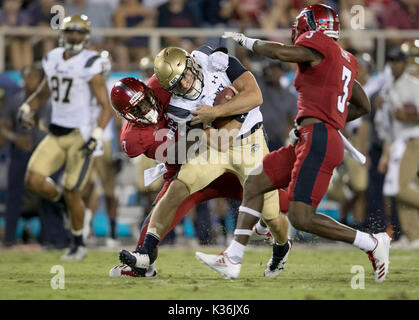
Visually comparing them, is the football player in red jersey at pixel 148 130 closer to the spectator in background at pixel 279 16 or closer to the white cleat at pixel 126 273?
the white cleat at pixel 126 273

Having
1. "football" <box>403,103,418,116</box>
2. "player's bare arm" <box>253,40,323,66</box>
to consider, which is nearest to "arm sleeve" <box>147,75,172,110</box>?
"player's bare arm" <box>253,40,323,66</box>

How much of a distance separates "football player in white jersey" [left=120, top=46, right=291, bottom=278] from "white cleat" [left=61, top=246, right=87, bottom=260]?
2317 millimetres

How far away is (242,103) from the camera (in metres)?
6.34

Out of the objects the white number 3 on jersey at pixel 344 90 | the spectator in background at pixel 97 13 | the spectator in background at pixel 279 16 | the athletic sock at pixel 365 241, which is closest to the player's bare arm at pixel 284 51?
the white number 3 on jersey at pixel 344 90

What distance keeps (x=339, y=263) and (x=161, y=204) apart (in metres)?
2.09

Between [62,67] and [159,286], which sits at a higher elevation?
[62,67]

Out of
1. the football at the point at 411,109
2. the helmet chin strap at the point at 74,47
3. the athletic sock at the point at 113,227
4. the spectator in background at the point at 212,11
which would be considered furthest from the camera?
the spectator in background at the point at 212,11

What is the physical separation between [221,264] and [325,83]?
134 cm

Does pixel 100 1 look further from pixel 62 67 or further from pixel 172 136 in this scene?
pixel 172 136

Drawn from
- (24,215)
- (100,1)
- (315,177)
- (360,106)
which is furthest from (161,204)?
(100,1)

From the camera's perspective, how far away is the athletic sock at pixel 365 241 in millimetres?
6027

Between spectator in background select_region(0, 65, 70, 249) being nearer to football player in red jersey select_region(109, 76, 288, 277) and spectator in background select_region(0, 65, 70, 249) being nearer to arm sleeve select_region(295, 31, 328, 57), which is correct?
football player in red jersey select_region(109, 76, 288, 277)

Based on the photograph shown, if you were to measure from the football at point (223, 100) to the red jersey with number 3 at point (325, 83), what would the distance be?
57 centimetres
